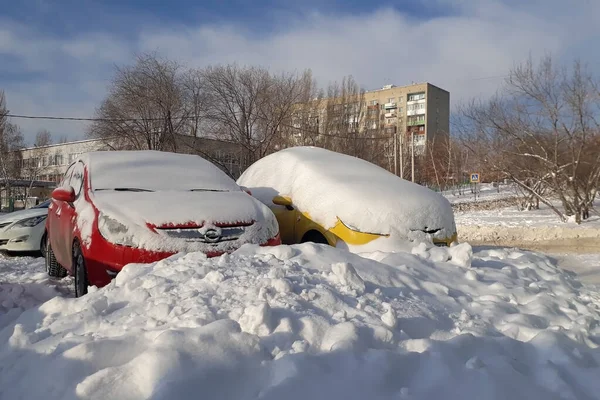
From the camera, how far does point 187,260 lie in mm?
3682

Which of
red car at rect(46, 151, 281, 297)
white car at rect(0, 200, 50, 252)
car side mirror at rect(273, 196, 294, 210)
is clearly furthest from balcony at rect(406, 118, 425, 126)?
red car at rect(46, 151, 281, 297)

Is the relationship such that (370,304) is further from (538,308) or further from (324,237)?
(324,237)

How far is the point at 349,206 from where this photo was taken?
5.42 metres

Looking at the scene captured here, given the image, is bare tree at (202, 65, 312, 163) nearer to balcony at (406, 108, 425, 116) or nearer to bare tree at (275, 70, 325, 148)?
bare tree at (275, 70, 325, 148)

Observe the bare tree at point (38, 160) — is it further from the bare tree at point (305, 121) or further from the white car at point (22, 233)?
the white car at point (22, 233)

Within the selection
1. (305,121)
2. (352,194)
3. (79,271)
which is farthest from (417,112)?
(79,271)

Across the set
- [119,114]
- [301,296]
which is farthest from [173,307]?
[119,114]

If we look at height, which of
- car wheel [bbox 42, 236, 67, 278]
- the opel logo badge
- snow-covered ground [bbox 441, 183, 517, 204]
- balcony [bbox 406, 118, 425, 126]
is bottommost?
snow-covered ground [bbox 441, 183, 517, 204]

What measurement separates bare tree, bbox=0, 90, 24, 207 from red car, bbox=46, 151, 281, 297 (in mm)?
30550

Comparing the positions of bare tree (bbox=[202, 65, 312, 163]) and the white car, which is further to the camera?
bare tree (bbox=[202, 65, 312, 163])

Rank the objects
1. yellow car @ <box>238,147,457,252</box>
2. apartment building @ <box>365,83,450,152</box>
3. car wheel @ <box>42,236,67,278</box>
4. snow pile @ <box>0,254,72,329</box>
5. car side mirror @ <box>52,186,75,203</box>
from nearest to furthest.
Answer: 1. snow pile @ <box>0,254,72,329</box>
2. car side mirror @ <box>52,186,75,203</box>
3. yellow car @ <box>238,147,457,252</box>
4. car wheel @ <box>42,236,67,278</box>
5. apartment building @ <box>365,83,450,152</box>

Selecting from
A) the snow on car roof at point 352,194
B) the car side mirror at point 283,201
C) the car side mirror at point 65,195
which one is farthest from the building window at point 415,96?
the car side mirror at point 65,195

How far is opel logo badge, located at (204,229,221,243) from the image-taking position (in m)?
4.22

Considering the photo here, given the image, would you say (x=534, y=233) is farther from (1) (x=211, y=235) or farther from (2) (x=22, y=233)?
(2) (x=22, y=233)
